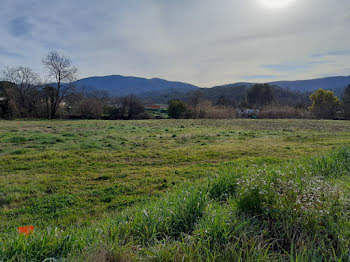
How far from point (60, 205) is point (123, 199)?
121 centimetres

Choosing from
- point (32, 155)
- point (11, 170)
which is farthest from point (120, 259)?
point (32, 155)

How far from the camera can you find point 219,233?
2.51 metres

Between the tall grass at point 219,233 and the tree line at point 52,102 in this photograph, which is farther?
the tree line at point 52,102

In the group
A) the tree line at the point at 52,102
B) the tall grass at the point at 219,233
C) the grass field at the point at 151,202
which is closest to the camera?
the tall grass at the point at 219,233

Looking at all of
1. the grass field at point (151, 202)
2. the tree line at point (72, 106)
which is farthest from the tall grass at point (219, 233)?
the tree line at point (72, 106)

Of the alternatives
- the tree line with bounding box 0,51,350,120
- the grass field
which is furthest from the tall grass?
the tree line with bounding box 0,51,350,120

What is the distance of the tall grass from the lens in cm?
216

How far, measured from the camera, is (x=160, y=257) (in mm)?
2156

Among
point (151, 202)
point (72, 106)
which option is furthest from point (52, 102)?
point (151, 202)

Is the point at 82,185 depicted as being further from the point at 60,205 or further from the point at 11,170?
the point at 11,170

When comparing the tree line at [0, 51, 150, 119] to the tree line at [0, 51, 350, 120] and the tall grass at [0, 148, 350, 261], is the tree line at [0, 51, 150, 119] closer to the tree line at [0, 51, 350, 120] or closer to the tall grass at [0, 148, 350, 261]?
the tree line at [0, 51, 350, 120]

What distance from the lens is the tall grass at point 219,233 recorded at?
7.09 feet

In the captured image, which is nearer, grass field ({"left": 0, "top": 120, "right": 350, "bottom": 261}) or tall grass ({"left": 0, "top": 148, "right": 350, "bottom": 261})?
tall grass ({"left": 0, "top": 148, "right": 350, "bottom": 261})

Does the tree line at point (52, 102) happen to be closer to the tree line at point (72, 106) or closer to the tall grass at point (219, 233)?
the tree line at point (72, 106)
